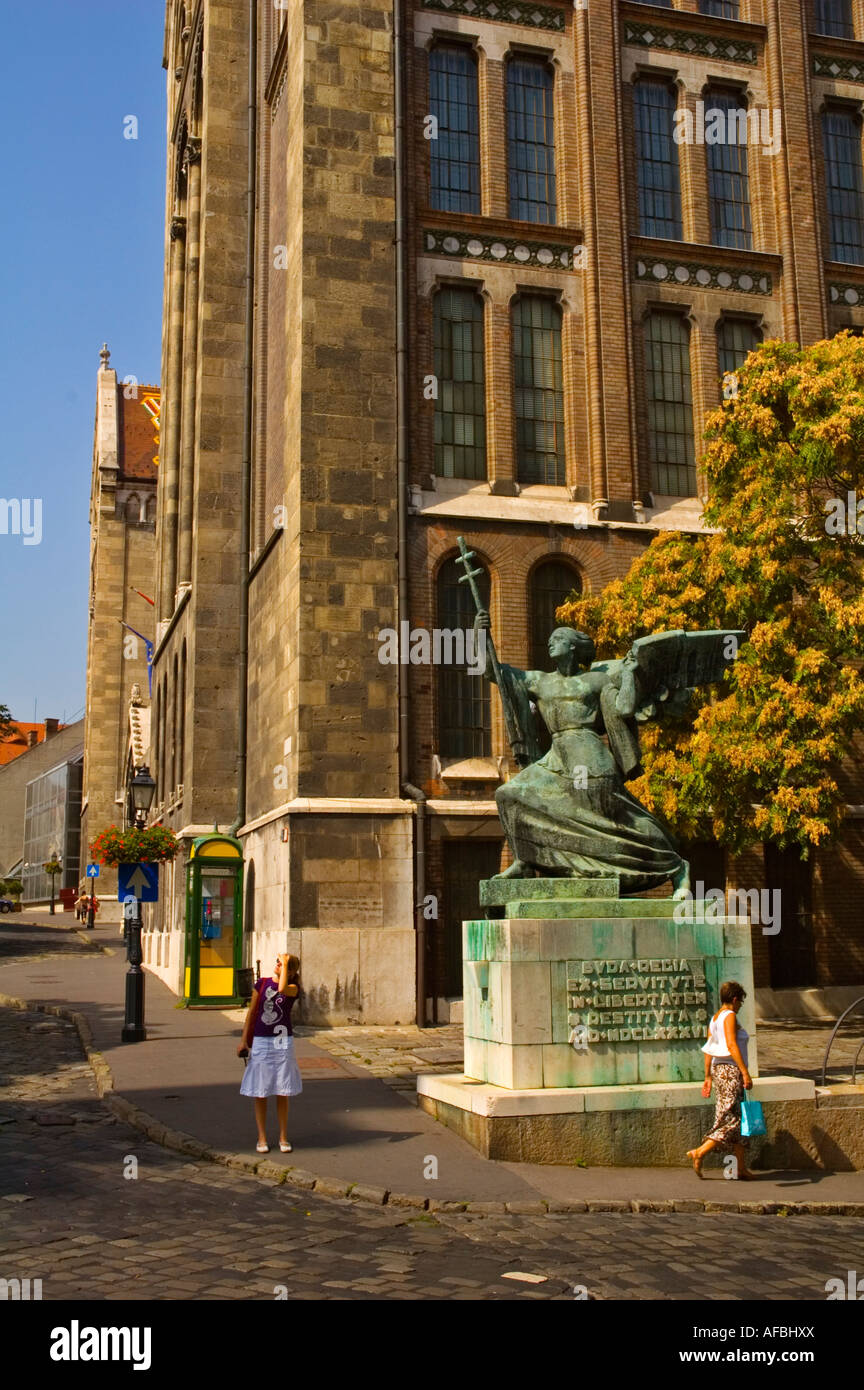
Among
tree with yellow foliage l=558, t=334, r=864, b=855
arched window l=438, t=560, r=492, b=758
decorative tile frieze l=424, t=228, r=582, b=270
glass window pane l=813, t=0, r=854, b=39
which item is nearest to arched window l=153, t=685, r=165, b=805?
arched window l=438, t=560, r=492, b=758

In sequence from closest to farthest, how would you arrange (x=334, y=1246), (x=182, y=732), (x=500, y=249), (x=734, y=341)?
(x=334, y=1246) < (x=500, y=249) < (x=734, y=341) < (x=182, y=732)

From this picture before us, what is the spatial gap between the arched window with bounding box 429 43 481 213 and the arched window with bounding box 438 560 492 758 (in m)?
7.19

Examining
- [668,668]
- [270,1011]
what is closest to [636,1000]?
[668,668]

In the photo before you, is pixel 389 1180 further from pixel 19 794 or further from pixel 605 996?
pixel 19 794

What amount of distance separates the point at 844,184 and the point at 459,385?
33.6 ft

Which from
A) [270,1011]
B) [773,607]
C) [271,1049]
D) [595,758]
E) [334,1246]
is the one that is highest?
[773,607]

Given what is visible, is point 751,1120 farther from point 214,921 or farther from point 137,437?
point 137,437

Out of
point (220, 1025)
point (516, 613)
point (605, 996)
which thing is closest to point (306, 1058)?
point (220, 1025)

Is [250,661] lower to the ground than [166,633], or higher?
lower

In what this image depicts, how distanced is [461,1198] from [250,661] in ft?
63.4

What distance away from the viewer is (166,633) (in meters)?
37.2

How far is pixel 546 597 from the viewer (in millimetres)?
23250

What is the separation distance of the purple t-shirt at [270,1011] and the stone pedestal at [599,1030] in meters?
1.58

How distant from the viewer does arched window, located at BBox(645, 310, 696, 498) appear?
2486cm
